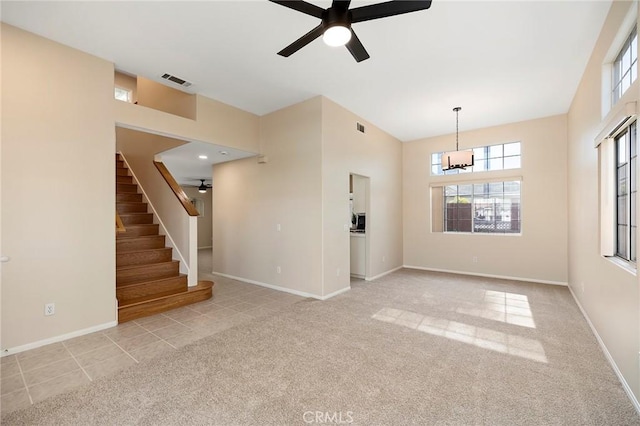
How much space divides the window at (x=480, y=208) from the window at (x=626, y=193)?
10.7 ft

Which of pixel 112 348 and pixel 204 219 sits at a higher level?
pixel 204 219

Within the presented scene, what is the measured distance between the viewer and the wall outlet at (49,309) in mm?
2874

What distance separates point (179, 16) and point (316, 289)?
3779 mm

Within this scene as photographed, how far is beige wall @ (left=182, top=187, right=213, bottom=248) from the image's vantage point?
1098 cm

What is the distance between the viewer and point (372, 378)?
226 cm

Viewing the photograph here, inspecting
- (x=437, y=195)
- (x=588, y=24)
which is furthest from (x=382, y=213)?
(x=588, y=24)

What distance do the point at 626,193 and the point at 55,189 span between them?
18.1 feet

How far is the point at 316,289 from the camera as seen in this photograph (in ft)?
14.6

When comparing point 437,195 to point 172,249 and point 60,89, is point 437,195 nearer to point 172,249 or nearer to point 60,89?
point 172,249

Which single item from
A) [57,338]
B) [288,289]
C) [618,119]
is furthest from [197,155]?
[618,119]

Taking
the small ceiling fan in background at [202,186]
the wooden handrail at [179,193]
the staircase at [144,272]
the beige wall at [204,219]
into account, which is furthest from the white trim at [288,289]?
the beige wall at [204,219]

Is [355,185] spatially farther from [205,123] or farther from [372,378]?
[372,378]

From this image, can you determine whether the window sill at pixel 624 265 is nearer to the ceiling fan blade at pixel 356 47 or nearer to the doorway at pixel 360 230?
the ceiling fan blade at pixel 356 47

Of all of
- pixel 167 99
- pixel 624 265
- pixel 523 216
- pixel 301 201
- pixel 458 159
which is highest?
pixel 167 99
